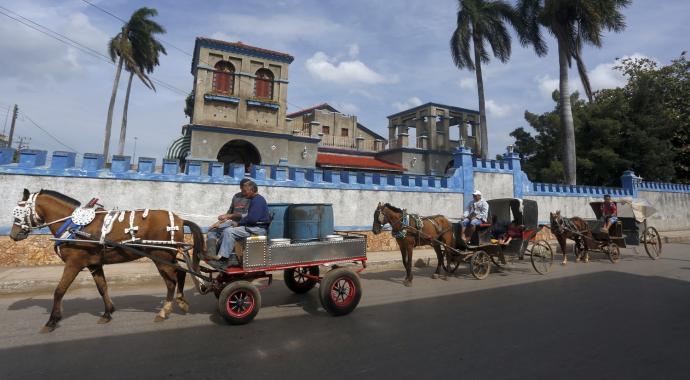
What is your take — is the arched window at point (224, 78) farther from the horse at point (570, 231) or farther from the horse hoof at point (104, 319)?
the horse at point (570, 231)

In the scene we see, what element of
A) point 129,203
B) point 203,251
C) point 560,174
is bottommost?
point 203,251

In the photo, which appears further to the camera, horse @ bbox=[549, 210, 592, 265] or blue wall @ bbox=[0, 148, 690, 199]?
horse @ bbox=[549, 210, 592, 265]

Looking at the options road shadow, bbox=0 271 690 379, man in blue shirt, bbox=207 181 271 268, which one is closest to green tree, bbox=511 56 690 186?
road shadow, bbox=0 271 690 379

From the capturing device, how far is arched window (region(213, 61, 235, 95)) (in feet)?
67.6

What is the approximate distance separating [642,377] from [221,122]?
20.5m

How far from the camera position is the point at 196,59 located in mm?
20906

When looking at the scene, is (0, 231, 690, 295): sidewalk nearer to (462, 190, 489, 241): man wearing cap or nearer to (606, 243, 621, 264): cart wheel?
(462, 190, 489, 241): man wearing cap

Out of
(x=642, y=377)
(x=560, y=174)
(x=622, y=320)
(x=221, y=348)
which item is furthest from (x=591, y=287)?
(x=560, y=174)

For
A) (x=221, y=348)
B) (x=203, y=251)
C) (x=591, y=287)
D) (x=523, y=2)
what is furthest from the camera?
(x=523, y=2)

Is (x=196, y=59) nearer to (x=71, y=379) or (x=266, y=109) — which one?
(x=266, y=109)

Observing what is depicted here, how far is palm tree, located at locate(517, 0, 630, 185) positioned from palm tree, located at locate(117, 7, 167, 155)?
88.7ft

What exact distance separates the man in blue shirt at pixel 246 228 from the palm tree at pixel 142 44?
1039 inches

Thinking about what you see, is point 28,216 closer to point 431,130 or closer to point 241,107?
point 241,107

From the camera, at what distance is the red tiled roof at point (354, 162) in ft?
76.9
